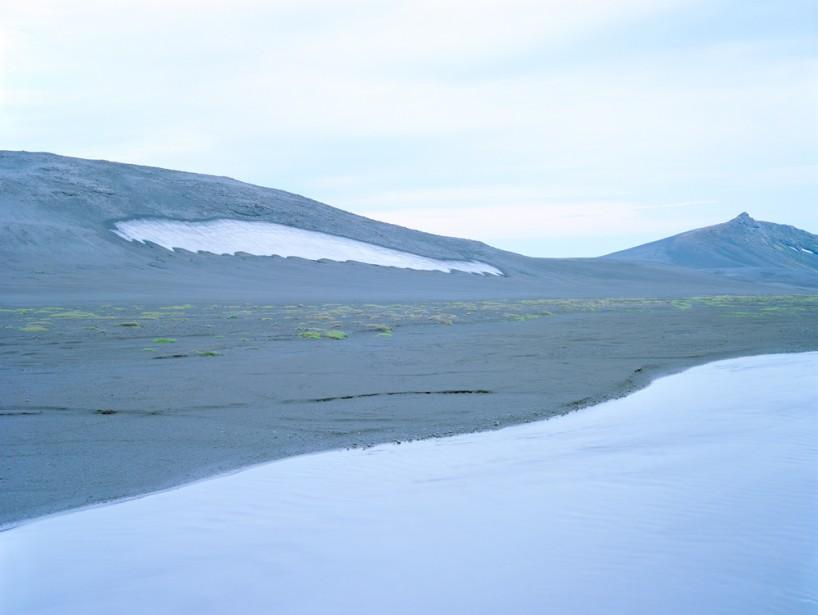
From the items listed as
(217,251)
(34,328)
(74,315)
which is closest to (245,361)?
(34,328)

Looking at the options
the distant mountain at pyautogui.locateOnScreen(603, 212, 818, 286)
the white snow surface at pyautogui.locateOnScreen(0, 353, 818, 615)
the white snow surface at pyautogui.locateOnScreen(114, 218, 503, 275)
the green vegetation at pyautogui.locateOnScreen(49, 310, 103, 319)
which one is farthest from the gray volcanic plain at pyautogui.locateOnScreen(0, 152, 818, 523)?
the distant mountain at pyautogui.locateOnScreen(603, 212, 818, 286)

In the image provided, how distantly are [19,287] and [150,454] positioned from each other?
29.1m

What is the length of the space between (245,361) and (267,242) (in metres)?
41.2

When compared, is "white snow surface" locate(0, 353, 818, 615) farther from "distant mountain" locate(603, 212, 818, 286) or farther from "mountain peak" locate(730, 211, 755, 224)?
"mountain peak" locate(730, 211, 755, 224)

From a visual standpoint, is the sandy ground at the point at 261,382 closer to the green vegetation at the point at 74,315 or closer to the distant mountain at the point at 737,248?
the green vegetation at the point at 74,315

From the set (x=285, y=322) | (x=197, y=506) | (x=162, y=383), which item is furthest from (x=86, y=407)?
(x=285, y=322)

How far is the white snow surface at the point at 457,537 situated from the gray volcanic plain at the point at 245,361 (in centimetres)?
63

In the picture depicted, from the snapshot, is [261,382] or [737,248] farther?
[737,248]

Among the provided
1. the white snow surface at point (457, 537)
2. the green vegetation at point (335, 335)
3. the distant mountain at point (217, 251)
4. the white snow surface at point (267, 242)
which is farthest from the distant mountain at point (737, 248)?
the white snow surface at point (457, 537)

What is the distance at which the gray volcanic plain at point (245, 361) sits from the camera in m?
8.21

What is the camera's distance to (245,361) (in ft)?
45.8

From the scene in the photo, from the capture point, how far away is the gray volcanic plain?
8.21m

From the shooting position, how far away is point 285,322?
22.3m

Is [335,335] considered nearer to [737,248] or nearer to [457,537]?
[457,537]
